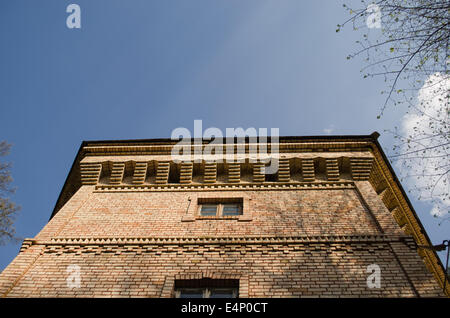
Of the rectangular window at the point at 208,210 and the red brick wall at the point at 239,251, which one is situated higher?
the rectangular window at the point at 208,210

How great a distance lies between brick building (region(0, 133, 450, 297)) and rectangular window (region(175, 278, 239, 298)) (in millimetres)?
19

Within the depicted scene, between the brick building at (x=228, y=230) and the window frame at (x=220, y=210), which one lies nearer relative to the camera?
the brick building at (x=228, y=230)

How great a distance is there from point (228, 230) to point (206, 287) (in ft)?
5.49

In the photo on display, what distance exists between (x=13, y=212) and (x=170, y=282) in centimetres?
835

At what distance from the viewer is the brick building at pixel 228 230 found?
710cm

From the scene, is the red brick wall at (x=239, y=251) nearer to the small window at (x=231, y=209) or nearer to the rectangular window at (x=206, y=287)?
the rectangular window at (x=206, y=287)

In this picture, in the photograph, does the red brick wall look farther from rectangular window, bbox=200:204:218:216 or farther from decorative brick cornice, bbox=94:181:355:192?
rectangular window, bbox=200:204:218:216

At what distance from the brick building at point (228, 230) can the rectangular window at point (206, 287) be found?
0.02 metres

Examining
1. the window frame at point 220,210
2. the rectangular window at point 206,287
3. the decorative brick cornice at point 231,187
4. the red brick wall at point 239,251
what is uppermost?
the decorative brick cornice at point 231,187

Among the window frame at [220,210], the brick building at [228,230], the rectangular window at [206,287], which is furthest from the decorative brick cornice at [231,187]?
the rectangular window at [206,287]

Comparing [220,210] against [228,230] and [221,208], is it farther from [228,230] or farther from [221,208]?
[228,230]

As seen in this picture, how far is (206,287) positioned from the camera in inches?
284

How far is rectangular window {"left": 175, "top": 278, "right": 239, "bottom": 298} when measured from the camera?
7.12m

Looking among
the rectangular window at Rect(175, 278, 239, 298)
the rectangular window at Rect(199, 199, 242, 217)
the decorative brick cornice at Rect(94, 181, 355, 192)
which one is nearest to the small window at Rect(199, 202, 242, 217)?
the rectangular window at Rect(199, 199, 242, 217)
